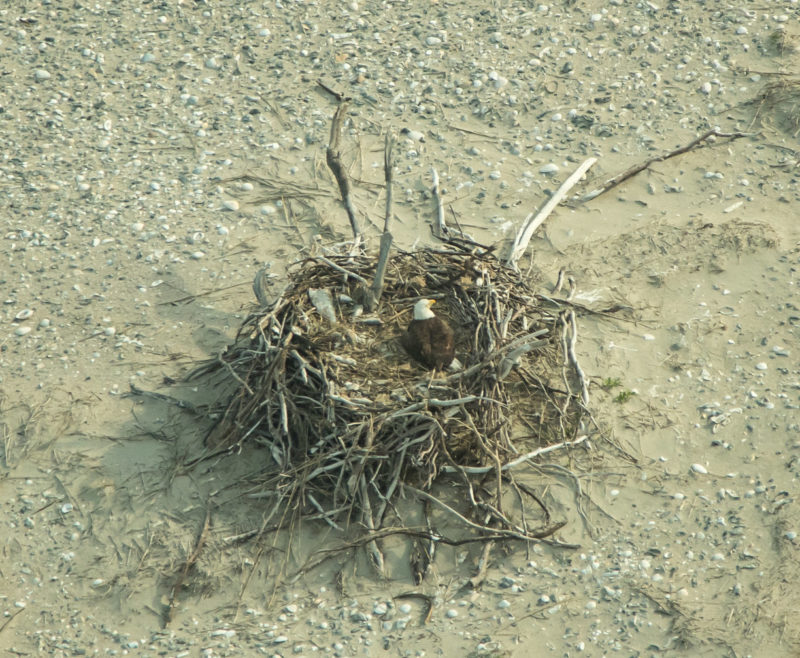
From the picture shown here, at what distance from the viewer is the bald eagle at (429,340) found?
219 inches

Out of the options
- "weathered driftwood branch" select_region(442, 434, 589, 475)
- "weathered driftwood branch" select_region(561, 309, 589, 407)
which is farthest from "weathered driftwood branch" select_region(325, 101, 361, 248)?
"weathered driftwood branch" select_region(442, 434, 589, 475)

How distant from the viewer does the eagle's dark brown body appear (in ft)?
18.2

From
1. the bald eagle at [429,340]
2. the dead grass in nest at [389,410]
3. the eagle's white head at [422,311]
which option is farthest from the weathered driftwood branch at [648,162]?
the bald eagle at [429,340]

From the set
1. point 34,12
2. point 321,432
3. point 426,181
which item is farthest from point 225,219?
point 34,12

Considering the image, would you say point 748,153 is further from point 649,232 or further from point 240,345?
point 240,345

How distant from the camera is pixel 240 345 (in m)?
6.06

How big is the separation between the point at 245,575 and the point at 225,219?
9.96 feet

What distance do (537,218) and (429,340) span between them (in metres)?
2.06

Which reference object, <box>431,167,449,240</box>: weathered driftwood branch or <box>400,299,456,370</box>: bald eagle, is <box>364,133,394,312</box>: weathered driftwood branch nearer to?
<box>400,299,456,370</box>: bald eagle

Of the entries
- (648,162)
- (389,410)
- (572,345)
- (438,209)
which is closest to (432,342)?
(389,410)

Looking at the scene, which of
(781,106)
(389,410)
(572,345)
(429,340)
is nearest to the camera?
(389,410)

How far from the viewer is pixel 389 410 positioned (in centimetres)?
533

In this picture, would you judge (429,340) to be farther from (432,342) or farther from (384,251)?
(384,251)

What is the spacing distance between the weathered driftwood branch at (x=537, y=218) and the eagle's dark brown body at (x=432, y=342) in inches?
46.9
